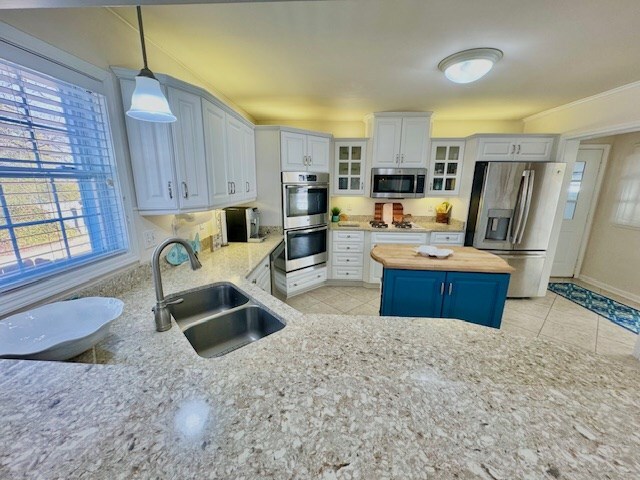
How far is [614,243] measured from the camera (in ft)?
11.8

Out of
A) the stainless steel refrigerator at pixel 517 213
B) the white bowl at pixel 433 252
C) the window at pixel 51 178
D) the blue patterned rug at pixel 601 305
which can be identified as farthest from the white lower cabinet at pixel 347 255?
the blue patterned rug at pixel 601 305

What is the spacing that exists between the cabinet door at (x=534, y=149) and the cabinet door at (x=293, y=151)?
9.30 feet

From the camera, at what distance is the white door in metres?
3.68

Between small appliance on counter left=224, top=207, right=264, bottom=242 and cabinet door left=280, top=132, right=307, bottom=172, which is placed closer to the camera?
small appliance on counter left=224, top=207, right=264, bottom=242

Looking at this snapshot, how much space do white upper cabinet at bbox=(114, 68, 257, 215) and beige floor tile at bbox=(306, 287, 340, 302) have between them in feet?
6.38

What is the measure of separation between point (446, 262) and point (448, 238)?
157cm

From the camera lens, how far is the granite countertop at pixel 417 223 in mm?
3430

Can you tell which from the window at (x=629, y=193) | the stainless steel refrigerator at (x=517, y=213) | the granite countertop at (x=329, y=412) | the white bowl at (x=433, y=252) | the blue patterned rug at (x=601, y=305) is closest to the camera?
the granite countertop at (x=329, y=412)

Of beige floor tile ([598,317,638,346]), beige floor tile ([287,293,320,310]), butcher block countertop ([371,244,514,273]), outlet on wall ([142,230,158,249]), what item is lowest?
beige floor tile ([287,293,320,310])

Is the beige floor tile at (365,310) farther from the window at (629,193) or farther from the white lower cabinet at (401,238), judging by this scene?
the window at (629,193)

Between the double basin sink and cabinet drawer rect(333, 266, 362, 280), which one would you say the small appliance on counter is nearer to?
the double basin sink

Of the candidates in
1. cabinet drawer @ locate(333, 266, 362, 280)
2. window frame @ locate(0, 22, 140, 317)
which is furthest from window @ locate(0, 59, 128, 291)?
cabinet drawer @ locate(333, 266, 362, 280)

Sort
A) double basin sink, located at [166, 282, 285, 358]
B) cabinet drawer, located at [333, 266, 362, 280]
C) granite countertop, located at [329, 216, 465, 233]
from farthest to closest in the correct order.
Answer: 1. cabinet drawer, located at [333, 266, 362, 280]
2. granite countertop, located at [329, 216, 465, 233]
3. double basin sink, located at [166, 282, 285, 358]

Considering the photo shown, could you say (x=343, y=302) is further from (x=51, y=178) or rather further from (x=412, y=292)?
(x=51, y=178)
